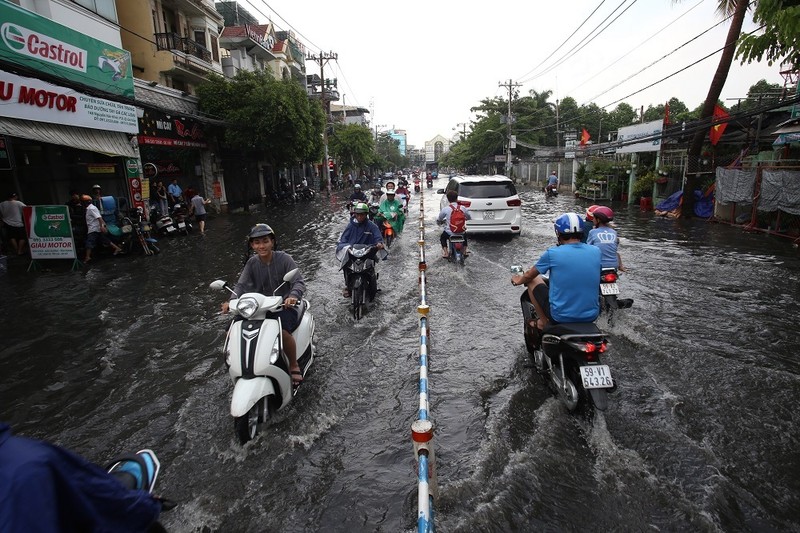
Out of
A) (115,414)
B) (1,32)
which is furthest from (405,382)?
(1,32)

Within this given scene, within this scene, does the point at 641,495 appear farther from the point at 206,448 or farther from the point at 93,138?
the point at 93,138

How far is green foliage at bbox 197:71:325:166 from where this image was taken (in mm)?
21234

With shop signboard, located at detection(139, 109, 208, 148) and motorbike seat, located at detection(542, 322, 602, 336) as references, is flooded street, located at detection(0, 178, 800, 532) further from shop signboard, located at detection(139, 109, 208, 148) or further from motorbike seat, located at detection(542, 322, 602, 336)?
shop signboard, located at detection(139, 109, 208, 148)

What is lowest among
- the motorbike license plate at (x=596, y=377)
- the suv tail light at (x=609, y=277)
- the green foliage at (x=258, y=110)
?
the motorbike license plate at (x=596, y=377)

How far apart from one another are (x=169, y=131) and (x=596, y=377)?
19.6 meters

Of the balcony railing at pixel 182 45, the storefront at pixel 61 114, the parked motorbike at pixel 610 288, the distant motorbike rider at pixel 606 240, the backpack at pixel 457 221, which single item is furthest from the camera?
the balcony railing at pixel 182 45

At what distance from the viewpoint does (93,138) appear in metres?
13.0

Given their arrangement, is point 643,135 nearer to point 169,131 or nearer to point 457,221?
point 457,221

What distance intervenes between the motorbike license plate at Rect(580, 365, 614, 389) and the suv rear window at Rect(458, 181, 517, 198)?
9300 mm

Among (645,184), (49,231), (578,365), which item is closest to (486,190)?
(578,365)

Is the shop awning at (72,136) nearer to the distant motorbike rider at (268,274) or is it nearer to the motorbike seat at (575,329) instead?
the distant motorbike rider at (268,274)

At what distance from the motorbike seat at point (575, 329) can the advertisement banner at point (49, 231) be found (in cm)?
1087

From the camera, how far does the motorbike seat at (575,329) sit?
3.69 meters

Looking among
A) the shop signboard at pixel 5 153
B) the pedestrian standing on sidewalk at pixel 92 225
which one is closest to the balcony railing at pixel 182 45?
the shop signboard at pixel 5 153
